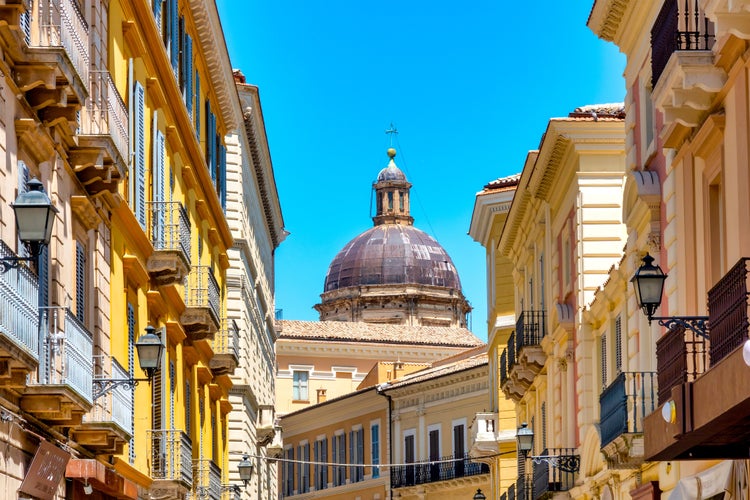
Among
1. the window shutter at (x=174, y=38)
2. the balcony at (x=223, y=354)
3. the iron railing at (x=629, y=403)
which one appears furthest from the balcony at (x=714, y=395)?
the balcony at (x=223, y=354)

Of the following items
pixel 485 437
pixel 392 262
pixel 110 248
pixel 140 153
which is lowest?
pixel 485 437

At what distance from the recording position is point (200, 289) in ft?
96.9

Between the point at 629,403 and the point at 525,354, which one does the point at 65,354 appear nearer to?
the point at 629,403

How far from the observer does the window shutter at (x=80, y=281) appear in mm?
19391

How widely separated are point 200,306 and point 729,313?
588 inches

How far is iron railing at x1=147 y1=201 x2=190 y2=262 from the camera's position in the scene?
2488cm

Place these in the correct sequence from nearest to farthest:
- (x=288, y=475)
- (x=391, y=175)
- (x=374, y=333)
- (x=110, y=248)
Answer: (x=110, y=248), (x=288, y=475), (x=374, y=333), (x=391, y=175)

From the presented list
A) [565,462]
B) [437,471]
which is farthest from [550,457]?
[437,471]

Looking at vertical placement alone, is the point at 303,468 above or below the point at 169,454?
above

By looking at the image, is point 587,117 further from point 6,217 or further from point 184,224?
point 6,217

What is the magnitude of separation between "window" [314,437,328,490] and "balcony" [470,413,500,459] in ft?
90.1

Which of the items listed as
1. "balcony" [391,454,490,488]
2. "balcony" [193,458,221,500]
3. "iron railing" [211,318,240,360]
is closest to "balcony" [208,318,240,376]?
"iron railing" [211,318,240,360]

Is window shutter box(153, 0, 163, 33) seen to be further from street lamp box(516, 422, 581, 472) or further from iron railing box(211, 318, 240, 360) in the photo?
street lamp box(516, 422, 581, 472)

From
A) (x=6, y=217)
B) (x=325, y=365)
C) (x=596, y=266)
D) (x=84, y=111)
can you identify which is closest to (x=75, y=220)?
(x=84, y=111)
